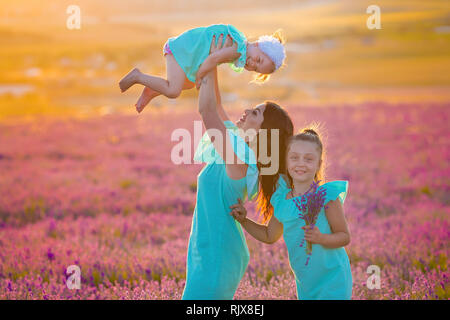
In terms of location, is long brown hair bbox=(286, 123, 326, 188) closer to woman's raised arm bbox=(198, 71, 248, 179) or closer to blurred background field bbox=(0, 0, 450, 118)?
woman's raised arm bbox=(198, 71, 248, 179)

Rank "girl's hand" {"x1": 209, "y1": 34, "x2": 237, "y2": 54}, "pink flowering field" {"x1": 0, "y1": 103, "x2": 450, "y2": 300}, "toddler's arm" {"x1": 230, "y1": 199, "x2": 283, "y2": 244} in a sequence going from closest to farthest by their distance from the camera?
"toddler's arm" {"x1": 230, "y1": 199, "x2": 283, "y2": 244}
"girl's hand" {"x1": 209, "y1": 34, "x2": 237, "y2": 54}
"pink flowering field" {"x1": 0, "y1": 103, "x2": 450, "y2": 300}

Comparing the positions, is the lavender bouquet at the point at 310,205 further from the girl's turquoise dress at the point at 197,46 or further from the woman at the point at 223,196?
the girl's turquoise dress at the point at 197,46

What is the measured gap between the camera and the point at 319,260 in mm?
3033

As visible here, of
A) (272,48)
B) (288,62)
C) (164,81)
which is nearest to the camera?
(164,81)

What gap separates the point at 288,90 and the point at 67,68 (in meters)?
32.7

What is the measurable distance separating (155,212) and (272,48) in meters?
4.61

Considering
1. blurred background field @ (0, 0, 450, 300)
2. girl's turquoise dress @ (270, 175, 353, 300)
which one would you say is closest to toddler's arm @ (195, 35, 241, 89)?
girl's turquoise dress @ (270, 175, 353, 300)

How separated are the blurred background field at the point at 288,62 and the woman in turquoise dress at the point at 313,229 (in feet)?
62.9

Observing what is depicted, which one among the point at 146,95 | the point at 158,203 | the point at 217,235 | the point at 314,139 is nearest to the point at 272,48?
the point at 314,139

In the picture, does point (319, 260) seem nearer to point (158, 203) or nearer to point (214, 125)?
point (214, 125)

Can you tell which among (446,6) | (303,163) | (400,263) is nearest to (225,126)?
(303,163)

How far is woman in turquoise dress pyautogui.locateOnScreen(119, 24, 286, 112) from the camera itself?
11.1 feet

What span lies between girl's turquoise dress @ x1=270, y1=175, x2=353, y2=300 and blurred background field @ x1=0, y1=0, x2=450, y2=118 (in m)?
19.3

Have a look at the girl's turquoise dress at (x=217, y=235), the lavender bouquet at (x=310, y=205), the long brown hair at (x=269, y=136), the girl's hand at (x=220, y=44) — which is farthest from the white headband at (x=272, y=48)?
the lavender bouquet at (x=310, y=205)
